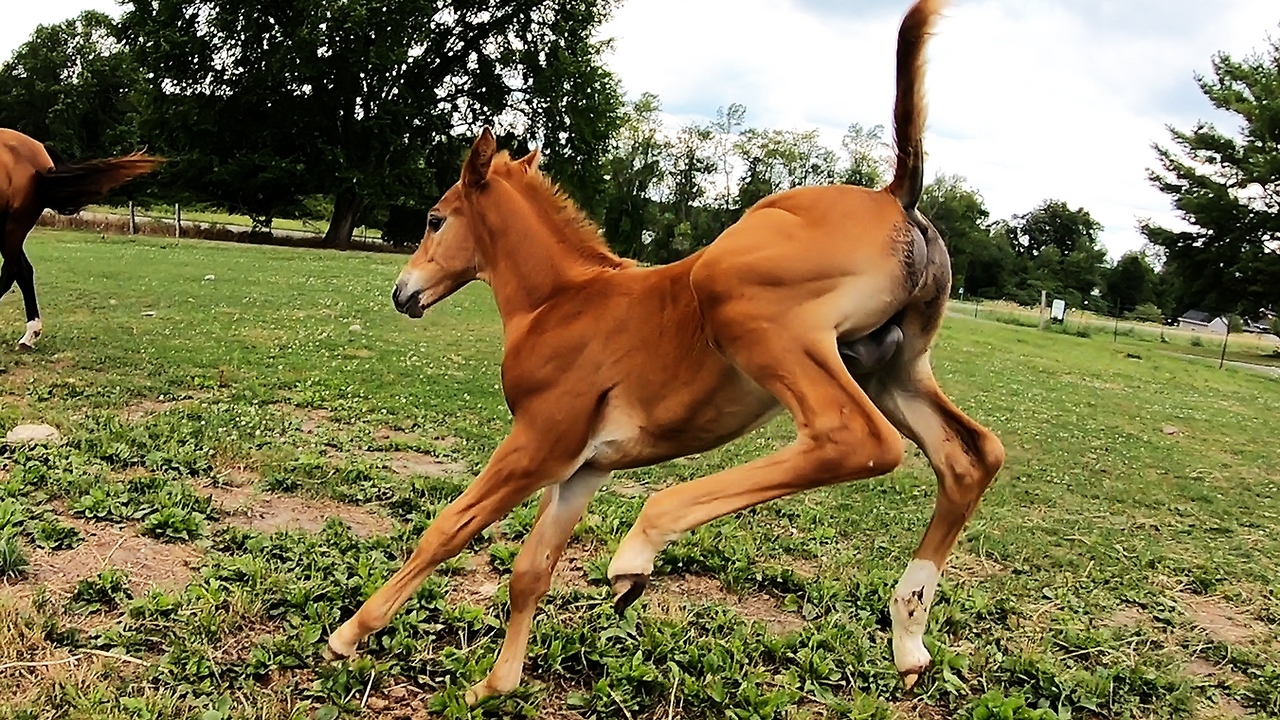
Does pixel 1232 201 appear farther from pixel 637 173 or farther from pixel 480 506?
pixel 480 506

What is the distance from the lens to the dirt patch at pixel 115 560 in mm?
3986

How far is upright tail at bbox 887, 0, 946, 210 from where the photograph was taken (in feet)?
9.26

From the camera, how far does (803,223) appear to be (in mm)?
2988

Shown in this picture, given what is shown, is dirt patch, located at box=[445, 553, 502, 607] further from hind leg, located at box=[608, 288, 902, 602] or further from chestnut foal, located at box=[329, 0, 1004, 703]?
hind leg, located at box=[608, 288, 902, 602]

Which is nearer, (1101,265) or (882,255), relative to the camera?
(882,255)

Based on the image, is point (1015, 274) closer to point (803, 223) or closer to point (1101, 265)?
point (1101, 265)

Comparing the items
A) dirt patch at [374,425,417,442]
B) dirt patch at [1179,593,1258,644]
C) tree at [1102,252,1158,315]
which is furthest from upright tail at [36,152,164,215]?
tree at [1102,252,1158,315]

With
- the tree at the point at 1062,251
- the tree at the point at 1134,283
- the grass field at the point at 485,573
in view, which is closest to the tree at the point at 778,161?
the tree at the point at 1062,251

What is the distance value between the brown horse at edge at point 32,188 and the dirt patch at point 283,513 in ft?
17.1

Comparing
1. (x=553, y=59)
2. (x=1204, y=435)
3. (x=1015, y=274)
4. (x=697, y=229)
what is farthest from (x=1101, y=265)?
(x=1204, y=435)

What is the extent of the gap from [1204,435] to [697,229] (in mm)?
30249

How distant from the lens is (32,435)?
5926 millimetres

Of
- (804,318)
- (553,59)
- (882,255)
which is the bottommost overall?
(804,318)

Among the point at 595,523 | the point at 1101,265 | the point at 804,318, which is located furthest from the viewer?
the point at 1101,265
